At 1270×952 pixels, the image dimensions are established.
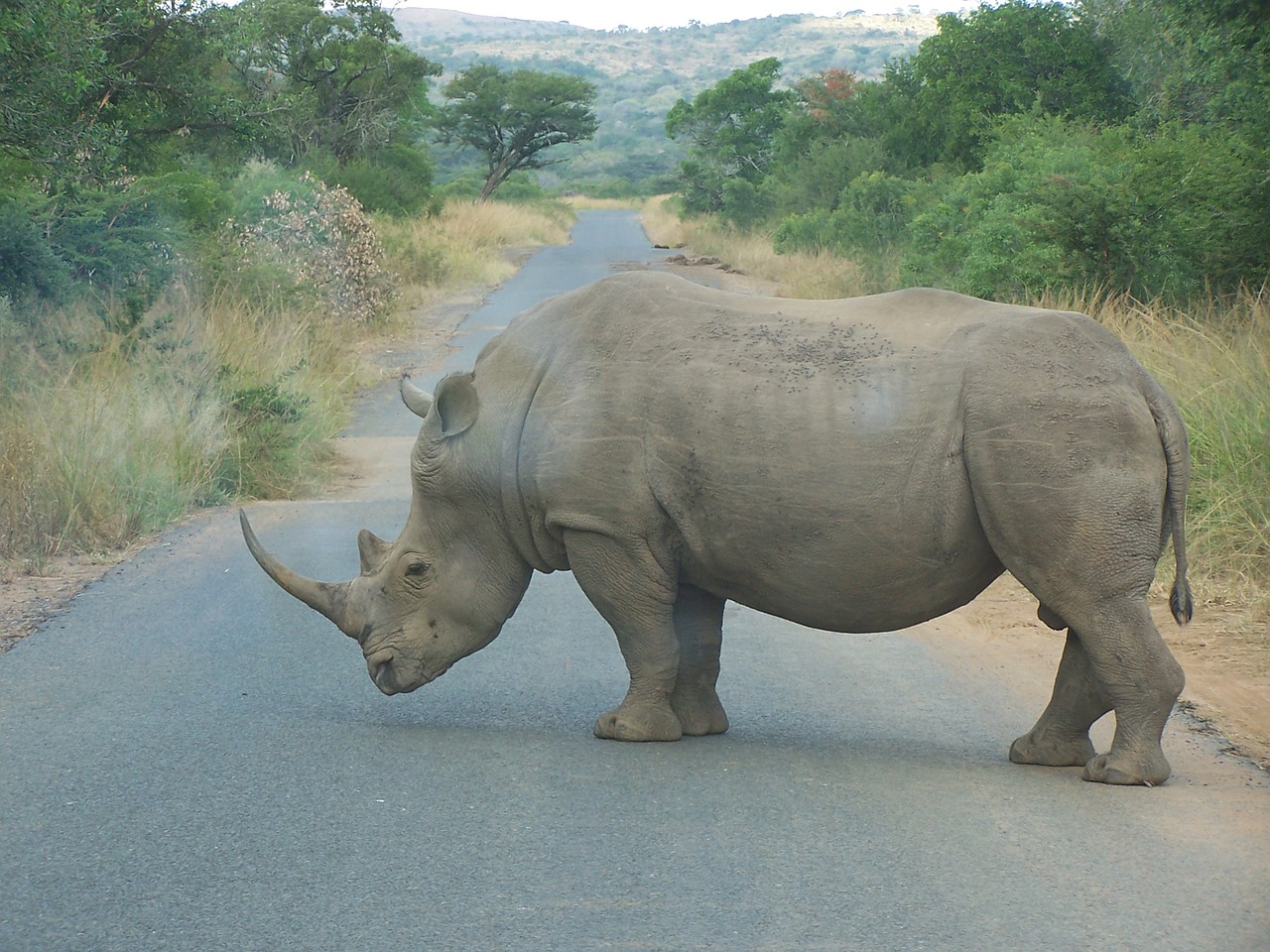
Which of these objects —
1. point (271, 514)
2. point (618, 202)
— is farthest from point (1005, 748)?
point (618, 202)

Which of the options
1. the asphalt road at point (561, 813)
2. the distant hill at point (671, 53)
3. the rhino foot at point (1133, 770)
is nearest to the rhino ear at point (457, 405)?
the asphalt road at point (561, 813)

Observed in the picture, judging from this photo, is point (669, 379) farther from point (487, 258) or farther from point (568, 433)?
point (487, 258)

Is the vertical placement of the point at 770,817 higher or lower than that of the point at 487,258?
higher

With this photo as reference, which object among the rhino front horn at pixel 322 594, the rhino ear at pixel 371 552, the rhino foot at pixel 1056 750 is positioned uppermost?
the rhino ear at pixel 371 552

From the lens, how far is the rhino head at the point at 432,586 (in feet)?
17.2

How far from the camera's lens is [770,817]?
4.34m

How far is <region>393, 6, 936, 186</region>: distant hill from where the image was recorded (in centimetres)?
13738

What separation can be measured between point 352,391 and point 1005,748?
34.8 ft

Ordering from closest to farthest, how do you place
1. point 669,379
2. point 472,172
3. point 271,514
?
point 669,379 < point 271,514 < point 472,172

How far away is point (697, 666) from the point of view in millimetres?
5250

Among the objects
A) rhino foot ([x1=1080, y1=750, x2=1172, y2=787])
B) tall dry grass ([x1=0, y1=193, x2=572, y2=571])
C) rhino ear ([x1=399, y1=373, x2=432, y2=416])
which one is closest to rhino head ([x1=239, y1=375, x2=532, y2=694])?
rhino ear ([x1=399, y1=373, x2=432, y2=416])

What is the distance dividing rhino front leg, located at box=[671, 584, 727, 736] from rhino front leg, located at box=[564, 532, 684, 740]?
76 mm

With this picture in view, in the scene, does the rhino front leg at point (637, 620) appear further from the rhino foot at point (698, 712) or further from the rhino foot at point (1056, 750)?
the rhino foot at point (1056, 750)

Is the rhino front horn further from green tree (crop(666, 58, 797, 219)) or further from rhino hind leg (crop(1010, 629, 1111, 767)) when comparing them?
green tree (crop(666, 58, 797, 219))
